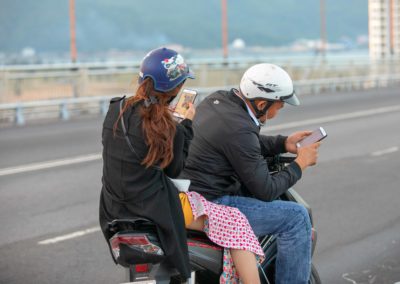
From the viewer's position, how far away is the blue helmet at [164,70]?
374 cm

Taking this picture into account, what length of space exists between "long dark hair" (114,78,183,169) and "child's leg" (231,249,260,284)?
2.20ft

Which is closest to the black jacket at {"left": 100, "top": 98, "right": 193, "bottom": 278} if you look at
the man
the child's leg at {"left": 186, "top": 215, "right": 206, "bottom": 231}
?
the child's leg at {"left": 186, "top": 215, "right": 206, "bottom": 231}

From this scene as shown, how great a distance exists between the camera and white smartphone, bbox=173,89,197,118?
3914 millimetres

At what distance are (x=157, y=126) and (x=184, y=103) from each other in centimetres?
34

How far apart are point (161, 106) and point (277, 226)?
3.45 feet

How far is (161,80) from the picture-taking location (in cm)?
374

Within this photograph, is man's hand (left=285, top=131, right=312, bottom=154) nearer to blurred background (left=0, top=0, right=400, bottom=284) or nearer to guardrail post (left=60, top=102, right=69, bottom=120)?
blurred background (left=0, top=0, right=400, bottom=284)

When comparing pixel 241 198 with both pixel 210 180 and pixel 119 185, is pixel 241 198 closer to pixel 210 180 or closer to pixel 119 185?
pixel 210 180

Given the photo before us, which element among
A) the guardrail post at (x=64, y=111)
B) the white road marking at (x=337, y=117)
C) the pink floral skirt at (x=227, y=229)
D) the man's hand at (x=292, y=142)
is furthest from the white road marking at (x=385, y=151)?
the guardrail post at (x=64, y=111)

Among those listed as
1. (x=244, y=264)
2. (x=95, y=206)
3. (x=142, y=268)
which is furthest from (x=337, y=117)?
(x=142, y=268)

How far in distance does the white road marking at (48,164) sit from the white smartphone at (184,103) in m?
7.73

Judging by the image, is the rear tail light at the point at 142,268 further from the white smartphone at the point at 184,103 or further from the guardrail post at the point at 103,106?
the guardrail post at the point at 103,106

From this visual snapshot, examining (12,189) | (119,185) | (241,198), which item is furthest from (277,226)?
(12,189)

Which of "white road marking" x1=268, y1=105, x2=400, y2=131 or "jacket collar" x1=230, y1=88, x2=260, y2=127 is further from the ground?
"jacket collar" x1=230, y1=88, x2=260, y2=127
